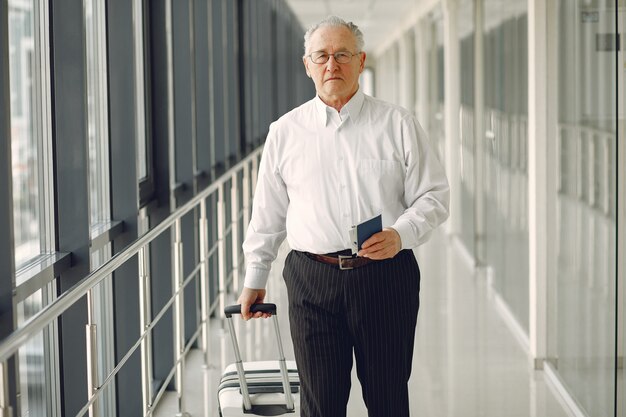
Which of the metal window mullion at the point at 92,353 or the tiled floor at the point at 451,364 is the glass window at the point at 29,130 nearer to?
the metal window mullion at the point at 92,353

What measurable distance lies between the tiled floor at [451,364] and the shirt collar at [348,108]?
1597mm

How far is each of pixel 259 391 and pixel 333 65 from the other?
913 mm

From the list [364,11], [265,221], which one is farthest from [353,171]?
[364,11]

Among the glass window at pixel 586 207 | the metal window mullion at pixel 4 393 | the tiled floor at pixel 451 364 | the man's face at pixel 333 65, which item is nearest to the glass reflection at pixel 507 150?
the tiled floor at pixel 451 364

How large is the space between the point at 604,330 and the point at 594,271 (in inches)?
7.8

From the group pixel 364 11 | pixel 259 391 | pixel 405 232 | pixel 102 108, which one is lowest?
pixel 259 391

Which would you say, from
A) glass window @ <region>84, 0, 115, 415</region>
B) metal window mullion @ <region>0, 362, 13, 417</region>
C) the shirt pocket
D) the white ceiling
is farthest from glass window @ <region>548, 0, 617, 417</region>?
the white ceiling

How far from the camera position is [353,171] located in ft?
7.41

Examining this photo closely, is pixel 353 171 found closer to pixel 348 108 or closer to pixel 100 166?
pixel 348 108

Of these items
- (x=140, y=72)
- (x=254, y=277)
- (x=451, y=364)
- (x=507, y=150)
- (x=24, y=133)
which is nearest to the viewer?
(x=254, y=277)

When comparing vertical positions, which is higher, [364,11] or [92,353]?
[364,11]

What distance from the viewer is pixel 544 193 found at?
159 inches

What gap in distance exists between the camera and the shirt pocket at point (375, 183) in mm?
2262

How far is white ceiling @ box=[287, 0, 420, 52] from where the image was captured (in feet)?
37.3
